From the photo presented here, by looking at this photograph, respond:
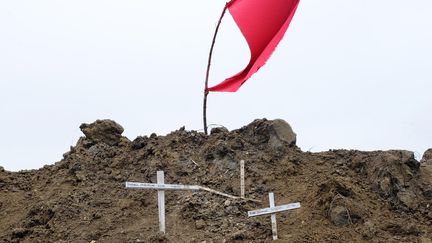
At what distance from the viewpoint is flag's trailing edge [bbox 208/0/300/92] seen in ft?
32.4

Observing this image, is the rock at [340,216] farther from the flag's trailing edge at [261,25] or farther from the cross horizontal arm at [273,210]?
the flag's trailing edge at [261,25]

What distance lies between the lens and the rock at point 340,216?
7570mm

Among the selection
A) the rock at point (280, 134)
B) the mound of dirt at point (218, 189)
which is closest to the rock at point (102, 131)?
the mound of dirt at point (218, 189)

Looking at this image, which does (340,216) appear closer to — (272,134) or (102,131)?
(272,134)

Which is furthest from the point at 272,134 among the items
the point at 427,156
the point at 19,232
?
the point at 19,232

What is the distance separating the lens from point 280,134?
9.51 m

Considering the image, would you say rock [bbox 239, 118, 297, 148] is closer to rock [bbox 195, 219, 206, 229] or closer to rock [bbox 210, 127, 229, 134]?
rock [bbox 210, 127, 229, 134]

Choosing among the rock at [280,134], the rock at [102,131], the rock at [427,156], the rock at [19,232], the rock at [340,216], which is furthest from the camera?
the rock at [102,131]

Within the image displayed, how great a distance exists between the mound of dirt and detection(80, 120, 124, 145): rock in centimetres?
2

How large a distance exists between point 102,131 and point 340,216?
15.1 feet

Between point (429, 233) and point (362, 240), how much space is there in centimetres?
107

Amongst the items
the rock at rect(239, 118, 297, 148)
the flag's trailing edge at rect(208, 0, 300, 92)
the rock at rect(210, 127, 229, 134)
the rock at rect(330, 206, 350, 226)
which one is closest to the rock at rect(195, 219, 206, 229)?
the rock at rect(330, 206, 350, 226)

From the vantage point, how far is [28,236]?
8.16 m

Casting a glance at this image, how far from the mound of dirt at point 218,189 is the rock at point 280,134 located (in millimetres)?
18
